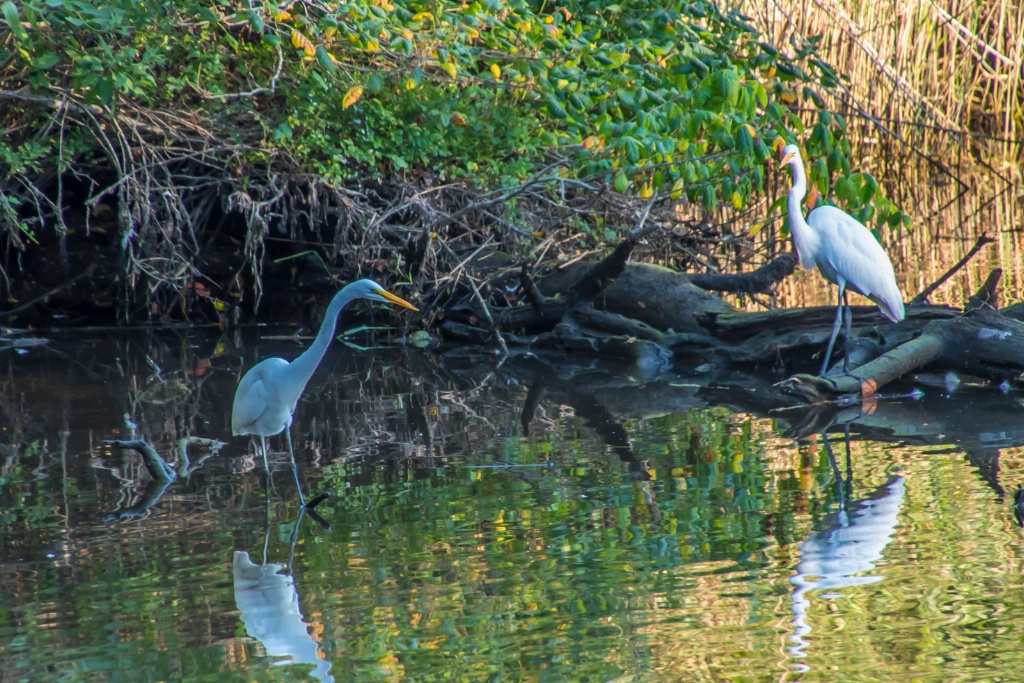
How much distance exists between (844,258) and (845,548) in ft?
11.4

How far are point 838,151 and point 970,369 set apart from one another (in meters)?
1.72

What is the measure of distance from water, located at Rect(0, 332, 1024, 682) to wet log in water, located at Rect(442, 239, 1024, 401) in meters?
0.28

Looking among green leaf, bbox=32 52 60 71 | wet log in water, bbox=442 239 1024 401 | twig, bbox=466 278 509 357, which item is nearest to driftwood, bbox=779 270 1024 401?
wet log in water, bbox=442 239 1024 401

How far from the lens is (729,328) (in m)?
7.60

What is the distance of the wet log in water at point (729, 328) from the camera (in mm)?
6344

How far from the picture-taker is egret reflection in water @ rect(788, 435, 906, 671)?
11.1 feet

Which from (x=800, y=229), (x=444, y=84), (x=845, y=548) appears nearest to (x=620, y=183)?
(x=800, y=229)

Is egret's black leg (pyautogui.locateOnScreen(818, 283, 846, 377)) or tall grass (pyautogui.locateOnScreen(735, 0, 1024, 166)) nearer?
egret's black leg (pyautogui.locateOnScreen(818, 283, 846, 377))

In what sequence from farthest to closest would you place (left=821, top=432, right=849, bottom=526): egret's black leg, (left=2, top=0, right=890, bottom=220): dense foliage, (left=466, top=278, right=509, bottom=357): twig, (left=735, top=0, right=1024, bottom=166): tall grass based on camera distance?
(left=735, top=0, right=1024, bottom=166): tall grass, (left=466, top=278, right=509, bottom=357): twig, (left=2, top=0, right=890, bottom=220): dense foliage, (left=821, top=432, right=849, bottom=526): egret's black leg

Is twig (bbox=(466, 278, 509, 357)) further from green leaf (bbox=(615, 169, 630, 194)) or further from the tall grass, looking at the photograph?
the tall grass

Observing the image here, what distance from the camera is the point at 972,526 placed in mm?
4012

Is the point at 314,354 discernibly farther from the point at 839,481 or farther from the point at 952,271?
the point at 952,271

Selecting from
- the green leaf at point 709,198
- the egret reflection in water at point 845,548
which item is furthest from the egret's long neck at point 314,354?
the green leaf at point 709,198

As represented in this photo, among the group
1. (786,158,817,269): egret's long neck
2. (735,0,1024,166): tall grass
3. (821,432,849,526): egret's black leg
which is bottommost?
(821,432,849,526): egret's black leg
